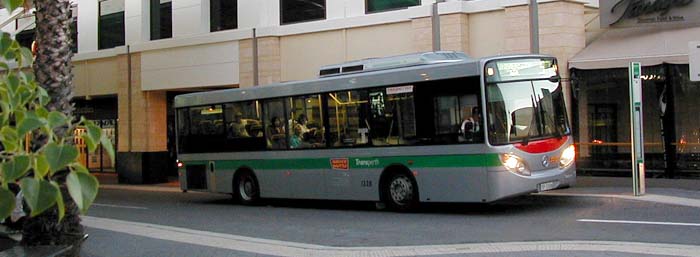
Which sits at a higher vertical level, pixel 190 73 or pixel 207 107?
pixel 190 73

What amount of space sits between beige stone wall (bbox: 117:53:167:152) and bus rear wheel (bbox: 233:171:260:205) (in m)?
10.1

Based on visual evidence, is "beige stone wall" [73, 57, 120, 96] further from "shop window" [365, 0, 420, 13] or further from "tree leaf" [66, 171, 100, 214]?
"tree leaf" [66, 171, 100, 214]

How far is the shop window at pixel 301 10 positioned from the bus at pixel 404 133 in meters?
6.10

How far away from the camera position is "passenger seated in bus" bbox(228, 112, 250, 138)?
689 inches

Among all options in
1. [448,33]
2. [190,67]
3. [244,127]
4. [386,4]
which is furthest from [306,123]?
[190,67]

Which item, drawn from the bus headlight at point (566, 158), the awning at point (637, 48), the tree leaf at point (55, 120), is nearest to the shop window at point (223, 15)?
the awning at point (637, 48)

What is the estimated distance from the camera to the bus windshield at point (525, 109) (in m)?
12.7

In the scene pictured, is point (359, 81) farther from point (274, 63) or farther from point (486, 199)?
point (274, 63)

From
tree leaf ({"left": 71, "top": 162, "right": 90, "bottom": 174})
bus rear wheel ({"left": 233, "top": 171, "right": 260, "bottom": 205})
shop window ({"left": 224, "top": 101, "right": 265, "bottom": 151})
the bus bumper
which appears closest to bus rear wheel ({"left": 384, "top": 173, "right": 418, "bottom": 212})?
the bus bumper

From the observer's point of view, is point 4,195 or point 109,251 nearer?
point 4,195

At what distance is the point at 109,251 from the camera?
9906mm

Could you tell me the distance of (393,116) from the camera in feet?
46.4

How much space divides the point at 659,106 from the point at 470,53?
5.00 metres

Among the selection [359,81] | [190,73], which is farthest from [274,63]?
[359,81]
